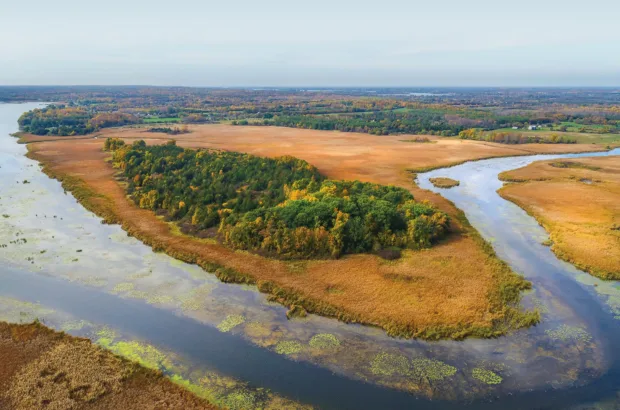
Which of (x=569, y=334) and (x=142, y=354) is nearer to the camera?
(x=142, y=354)

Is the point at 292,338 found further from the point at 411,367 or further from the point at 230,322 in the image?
the point at 411,367

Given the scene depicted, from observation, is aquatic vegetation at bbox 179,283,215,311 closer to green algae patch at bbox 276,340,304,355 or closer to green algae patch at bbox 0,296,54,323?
green algae patch at bbox 276,340,304,355

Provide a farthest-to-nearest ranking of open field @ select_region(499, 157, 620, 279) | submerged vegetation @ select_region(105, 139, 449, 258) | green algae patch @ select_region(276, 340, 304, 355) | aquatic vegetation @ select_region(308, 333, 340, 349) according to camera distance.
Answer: open field @ select_region(499, 157, 620, 279)
submerged vegetation @ select_region(105, 139, 449, 258)
aquatic vegetation @ select_region(308, 333, 340, 349)
green algae patch @ select_region(276, 340, 304, 355)

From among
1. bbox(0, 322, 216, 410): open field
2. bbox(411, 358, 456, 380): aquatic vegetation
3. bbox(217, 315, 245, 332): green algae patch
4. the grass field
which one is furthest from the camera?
the grass field

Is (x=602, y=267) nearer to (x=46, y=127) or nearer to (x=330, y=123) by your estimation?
(x=330, y=123)

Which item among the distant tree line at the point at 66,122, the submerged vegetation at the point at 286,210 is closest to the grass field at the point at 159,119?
the distant tree line at the point at 66,122

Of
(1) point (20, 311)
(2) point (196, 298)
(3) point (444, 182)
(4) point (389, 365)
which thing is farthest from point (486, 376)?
(3) point (444, 182)

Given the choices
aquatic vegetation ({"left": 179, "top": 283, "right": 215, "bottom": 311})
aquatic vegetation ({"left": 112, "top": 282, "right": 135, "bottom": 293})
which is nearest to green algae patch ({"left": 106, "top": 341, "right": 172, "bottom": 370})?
aquatic vegetation ({"left": 179, "top": 283, "right": 215, "bottom": 311})
